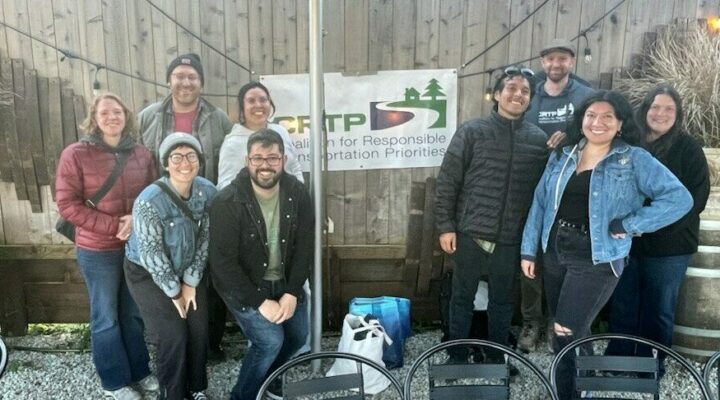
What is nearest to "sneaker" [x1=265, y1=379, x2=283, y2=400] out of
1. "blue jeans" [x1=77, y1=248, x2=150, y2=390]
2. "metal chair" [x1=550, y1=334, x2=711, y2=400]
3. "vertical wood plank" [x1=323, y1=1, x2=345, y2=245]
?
"blue jeans" [x1=77, y1=248, x2=150, y2=390]

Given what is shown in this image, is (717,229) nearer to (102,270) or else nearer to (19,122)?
(102,270)

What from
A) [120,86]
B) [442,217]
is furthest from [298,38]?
[442,217]

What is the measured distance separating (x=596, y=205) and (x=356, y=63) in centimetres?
167

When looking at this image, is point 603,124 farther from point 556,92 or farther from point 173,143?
point 173,143

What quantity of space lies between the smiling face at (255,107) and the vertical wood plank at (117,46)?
0.85 m

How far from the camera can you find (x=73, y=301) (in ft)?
12.6

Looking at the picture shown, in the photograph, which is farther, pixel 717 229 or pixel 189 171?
pixel 717 229

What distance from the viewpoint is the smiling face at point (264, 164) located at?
2.58 meters

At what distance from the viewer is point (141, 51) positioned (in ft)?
11.1

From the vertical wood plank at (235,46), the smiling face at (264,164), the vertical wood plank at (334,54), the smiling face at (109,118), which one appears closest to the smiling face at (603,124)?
the smiling face at (264,164)

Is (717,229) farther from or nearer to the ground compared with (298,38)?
nearer to the ground

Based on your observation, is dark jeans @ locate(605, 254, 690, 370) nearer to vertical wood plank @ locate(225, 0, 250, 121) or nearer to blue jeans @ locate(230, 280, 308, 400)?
Answer: blue jeans @ locate(230, 280, 308, 400)

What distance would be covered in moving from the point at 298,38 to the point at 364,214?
1181mm

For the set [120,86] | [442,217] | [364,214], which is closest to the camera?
[442,217]
